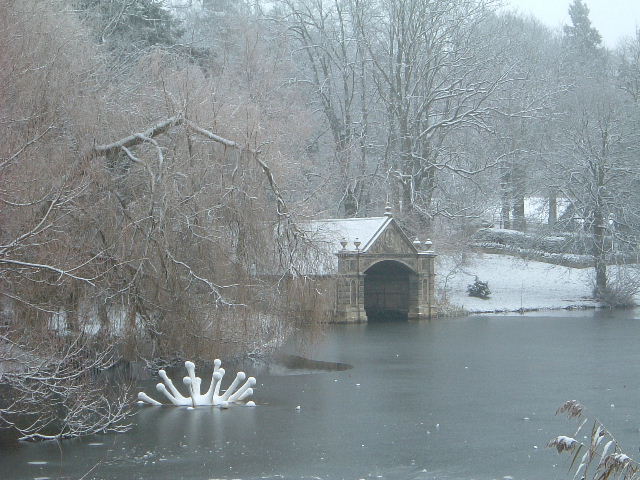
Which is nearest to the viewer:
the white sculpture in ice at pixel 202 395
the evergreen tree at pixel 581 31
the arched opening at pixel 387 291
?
the white sculpture in ice at pixel 202 395

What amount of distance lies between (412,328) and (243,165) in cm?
1328

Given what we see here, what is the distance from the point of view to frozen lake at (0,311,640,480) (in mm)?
11070

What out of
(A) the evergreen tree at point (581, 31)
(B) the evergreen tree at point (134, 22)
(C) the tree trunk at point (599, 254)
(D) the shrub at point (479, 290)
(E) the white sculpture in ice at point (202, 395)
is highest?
(A) the evergreen tree at point (581, 31)

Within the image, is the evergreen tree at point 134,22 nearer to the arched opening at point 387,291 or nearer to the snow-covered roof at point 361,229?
the snow-covered roof at point 361,229

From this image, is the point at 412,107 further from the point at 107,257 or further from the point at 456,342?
the point at 107,257

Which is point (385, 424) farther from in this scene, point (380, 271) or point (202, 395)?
point (380, 271)

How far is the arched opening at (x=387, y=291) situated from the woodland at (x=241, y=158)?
338 cm

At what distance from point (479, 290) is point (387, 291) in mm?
5110

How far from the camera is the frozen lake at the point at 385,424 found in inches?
436

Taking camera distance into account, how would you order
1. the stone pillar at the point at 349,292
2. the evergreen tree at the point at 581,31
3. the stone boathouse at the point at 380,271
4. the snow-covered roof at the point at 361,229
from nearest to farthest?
the stone pillar at the point at 349,292, the stone boathouse at the point at 380,271, the snow-covered roof at the point at 361,229, the evergreen tree at the point at 581,31

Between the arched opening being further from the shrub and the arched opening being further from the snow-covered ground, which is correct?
the shrub

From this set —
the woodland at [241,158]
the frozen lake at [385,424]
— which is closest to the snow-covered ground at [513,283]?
the woodland at [241,158]

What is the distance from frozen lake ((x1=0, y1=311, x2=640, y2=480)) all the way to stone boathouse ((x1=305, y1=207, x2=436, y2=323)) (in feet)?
27.8

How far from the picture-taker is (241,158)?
17.7 meters
